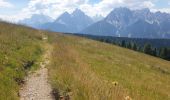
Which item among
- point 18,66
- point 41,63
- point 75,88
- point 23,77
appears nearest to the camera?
point 75,88

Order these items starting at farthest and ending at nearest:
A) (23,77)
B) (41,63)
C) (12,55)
Result: (41,63)
(12,55)
(23,77)

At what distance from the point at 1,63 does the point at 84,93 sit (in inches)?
363

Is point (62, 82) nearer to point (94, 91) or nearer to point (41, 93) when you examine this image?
point (41, 93)

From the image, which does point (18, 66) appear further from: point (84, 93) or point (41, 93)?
point (84, 93)

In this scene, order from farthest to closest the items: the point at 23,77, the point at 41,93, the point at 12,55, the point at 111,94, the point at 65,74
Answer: the point at 12,55
the point at 23,77
the point at 65,74
the point at 41,93
the point at 111,94

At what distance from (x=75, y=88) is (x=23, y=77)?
6913 mm

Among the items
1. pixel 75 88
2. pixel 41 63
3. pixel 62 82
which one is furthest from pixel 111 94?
pixel 41 63

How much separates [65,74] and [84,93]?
523 cm

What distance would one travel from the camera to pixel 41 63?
28078 millimetres

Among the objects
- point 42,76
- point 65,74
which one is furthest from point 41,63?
point 65,74

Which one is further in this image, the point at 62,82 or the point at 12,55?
the point at 12,55

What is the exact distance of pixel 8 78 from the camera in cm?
1739

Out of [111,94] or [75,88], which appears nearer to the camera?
[111,94]

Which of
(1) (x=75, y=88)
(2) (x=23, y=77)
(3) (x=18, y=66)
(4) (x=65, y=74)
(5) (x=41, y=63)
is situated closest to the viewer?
(1) (x=75, y=88)
